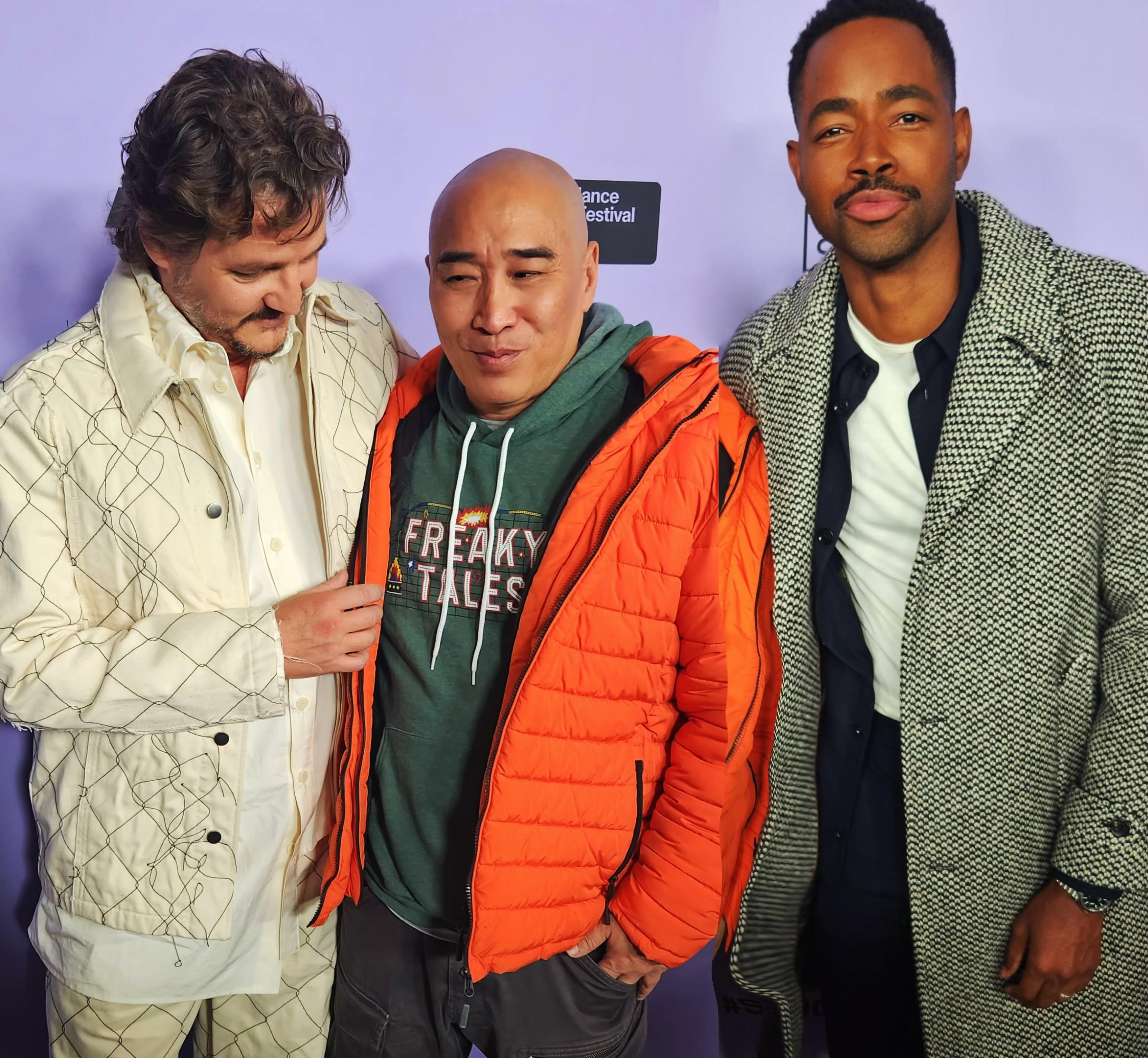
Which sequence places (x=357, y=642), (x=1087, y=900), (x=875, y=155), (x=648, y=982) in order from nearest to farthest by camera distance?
1. (x=875, y=155)
2. (x=1087, y=900)
3. (x=357, y=642)
4. (x=648, y=982)

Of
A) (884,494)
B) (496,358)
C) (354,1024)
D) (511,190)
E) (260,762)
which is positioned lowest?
(354,1024)

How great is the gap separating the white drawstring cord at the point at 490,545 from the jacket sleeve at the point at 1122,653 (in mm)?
405

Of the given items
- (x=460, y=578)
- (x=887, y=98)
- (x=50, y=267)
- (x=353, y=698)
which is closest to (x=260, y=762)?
(x=353, y=698)

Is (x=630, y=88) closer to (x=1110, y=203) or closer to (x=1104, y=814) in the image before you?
(x=1110, y=203)

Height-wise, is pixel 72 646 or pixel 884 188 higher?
pixel 884 188

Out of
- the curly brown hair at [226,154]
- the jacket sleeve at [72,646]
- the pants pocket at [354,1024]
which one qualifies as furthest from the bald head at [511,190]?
the pants pocket at [354,1024]

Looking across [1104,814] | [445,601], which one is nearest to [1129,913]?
[1104,814]

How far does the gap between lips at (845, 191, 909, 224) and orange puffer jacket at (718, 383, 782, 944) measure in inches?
6.1

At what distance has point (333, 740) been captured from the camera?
810 mm

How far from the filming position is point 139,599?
2.43ft

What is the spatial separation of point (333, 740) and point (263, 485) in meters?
0.22

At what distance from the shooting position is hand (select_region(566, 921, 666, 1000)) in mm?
806

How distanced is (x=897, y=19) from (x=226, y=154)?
46 centimetres

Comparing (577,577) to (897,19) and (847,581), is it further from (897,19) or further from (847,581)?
(897,19)
